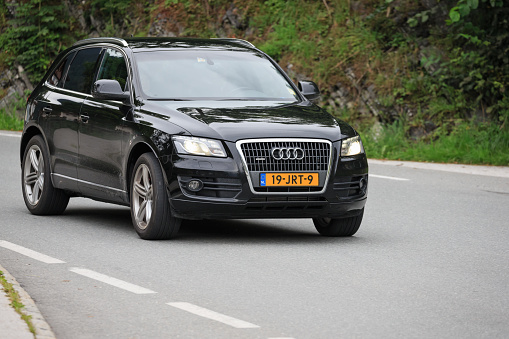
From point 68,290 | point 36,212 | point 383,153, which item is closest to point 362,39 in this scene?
point 383,153

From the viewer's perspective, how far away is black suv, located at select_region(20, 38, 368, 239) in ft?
30.2

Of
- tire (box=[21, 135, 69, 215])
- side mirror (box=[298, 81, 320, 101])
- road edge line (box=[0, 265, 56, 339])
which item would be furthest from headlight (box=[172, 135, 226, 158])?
tire (box=[21, 135, 69, 215])

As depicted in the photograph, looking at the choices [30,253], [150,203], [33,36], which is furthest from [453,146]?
[33,36]

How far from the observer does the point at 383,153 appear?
1927 centimetres

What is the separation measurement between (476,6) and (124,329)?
42.8ft

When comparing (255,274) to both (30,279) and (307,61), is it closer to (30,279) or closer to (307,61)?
(30,279)

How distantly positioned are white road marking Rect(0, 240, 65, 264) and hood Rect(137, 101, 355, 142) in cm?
159

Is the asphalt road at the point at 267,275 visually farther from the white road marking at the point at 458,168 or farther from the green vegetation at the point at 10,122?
the green vegetation at the point at 10,122

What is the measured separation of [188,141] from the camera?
9.20 m

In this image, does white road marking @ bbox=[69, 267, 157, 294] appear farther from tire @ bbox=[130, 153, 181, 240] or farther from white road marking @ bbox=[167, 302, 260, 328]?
tire @ bbox=[130, 153, 181, 240]

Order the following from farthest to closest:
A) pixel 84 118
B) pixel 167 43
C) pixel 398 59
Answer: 1. pixel 398 59
2. pixel 167 43
3. pixel 84 118

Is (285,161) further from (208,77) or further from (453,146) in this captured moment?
(453,146)

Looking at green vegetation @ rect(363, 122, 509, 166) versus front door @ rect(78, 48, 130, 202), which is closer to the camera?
front door @ rect(78, 48, 130, 202)

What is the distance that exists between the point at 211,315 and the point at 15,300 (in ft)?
3.91
